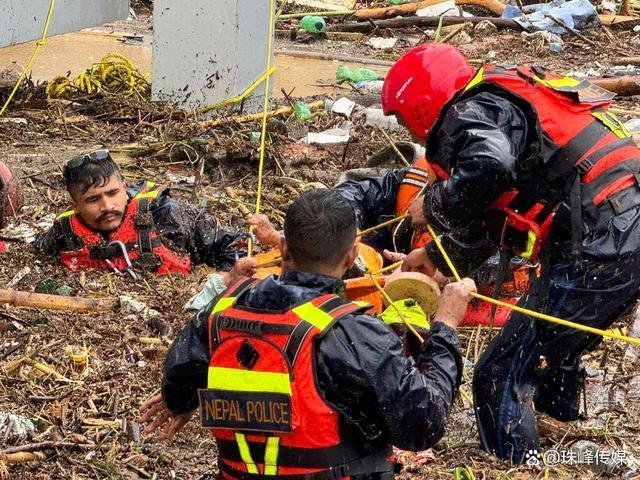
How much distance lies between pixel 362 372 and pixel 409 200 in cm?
306

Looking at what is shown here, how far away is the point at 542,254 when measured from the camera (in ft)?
14.9

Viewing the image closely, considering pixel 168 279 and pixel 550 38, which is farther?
pixel 550 38

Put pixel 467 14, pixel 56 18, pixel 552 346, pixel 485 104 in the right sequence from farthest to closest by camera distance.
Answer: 1. pixel 467 14
2. pixel 56 18
3. pixel 552 346
4. pixel 485 104

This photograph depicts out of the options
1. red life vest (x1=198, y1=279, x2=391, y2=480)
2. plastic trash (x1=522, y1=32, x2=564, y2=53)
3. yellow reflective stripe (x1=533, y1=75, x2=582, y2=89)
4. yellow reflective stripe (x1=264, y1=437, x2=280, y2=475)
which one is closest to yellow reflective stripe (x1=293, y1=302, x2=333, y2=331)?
red life vest (x1=198, y1=279, x2=391, y2=480)

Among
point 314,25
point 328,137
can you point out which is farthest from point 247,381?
point 314,25

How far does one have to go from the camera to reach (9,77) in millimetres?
10328

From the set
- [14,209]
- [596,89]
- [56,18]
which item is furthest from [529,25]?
[596,89]

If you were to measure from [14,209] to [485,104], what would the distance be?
158 inches

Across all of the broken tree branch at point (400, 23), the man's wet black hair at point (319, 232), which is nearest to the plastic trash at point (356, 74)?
the broken tree branch at point (400, 23)

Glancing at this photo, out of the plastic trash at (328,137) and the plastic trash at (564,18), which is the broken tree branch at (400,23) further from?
the plastic trash at (328,137)

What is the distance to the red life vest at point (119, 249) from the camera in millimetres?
6496

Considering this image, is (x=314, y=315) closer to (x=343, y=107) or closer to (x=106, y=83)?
(x=343, y=107)

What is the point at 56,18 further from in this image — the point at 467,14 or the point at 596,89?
the point at 596,89

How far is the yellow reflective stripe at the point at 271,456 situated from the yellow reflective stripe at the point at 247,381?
0.16 meters
